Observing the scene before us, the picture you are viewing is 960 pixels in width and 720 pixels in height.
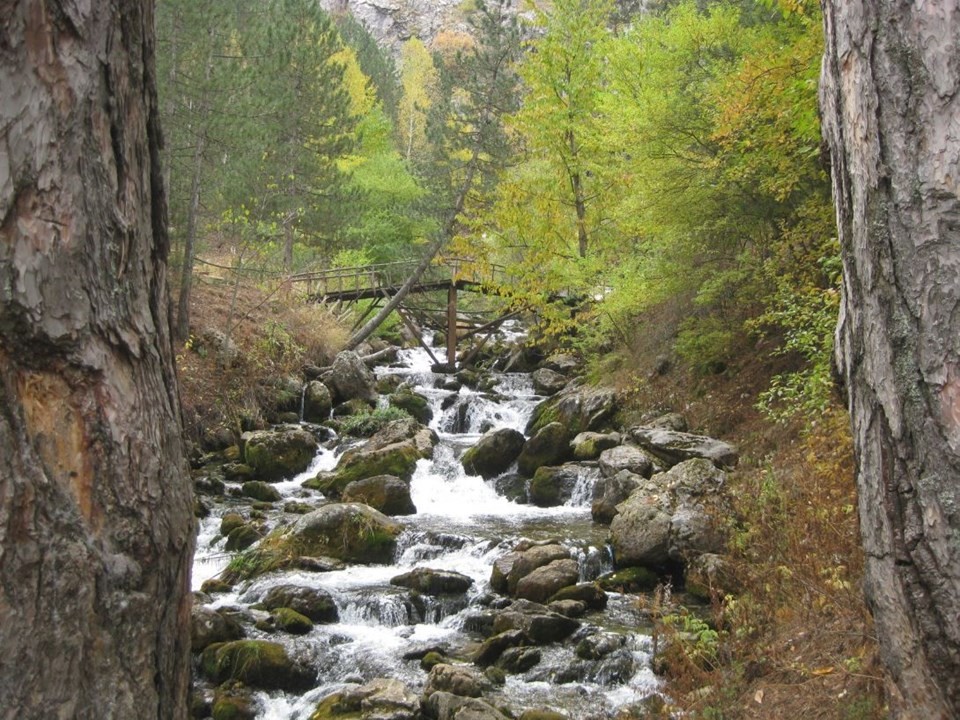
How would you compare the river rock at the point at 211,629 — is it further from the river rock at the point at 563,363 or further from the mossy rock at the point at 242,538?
the river rock at the point at 563,363

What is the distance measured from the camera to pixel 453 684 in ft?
21.6

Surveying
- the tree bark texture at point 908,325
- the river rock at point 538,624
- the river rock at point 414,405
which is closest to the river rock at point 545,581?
the river rock at point 538,624

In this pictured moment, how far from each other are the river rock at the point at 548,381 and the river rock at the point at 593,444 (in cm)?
525

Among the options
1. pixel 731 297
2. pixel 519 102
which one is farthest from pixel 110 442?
pixel 519 102

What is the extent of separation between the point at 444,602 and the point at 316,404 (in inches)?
371

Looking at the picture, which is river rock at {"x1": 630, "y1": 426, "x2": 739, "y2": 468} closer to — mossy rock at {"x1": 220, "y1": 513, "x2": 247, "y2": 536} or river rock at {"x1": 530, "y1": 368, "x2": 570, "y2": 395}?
mossy rock at {"x1": 220, "y1": 513, "x2": 247, "y2": 536}

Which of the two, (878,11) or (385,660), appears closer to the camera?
(878,11)

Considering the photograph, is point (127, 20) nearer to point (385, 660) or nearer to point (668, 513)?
point (385, 660)

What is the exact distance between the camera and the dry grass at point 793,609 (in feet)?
14.6

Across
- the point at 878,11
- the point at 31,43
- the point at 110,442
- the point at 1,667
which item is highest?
the point at 878,11

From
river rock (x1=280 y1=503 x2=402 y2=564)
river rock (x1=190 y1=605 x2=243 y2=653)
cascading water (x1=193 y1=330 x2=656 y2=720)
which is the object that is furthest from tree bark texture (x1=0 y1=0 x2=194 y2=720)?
river rock (x1=280 y1=503 x2=402 y2=564)

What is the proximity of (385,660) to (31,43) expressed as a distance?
6.63 metres

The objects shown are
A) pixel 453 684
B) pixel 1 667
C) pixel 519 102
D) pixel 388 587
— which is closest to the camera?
pixel 1 667

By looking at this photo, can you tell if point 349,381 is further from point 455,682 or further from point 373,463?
point 455,682
